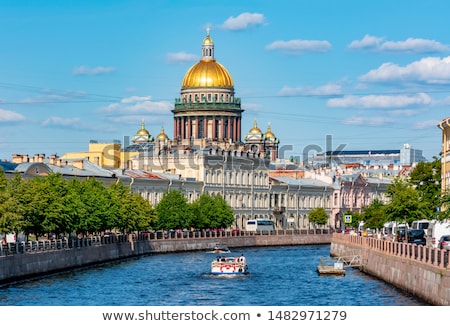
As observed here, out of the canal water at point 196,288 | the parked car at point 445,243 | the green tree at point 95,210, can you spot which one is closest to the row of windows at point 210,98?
the green tree at point 95,210

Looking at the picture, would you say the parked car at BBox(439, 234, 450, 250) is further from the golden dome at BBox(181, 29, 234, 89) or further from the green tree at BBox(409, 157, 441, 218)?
the golden dome at BBox(181, 29, 234, 89)

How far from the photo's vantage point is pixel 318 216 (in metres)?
156

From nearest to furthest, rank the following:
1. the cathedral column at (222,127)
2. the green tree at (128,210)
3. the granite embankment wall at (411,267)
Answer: the granite embankment wall at (411,267)
the green tree at (128,210)
the cathedral column at (222,127)

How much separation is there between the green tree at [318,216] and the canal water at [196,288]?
2969 inches

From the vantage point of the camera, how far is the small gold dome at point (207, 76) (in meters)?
169

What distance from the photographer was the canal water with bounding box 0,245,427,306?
172 ft

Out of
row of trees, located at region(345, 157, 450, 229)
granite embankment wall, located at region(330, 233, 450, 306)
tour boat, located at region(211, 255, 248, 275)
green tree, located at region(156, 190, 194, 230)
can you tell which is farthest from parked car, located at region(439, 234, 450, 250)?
green tree, located at region(156, 190, 194, 230)

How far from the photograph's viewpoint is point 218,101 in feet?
553

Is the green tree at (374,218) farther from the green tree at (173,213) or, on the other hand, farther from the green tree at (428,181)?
the green tree at (173,213)

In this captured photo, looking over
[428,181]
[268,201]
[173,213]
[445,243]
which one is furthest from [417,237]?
[268,201]

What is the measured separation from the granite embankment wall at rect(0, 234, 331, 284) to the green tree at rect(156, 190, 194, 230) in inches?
141

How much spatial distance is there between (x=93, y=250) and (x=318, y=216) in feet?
264
